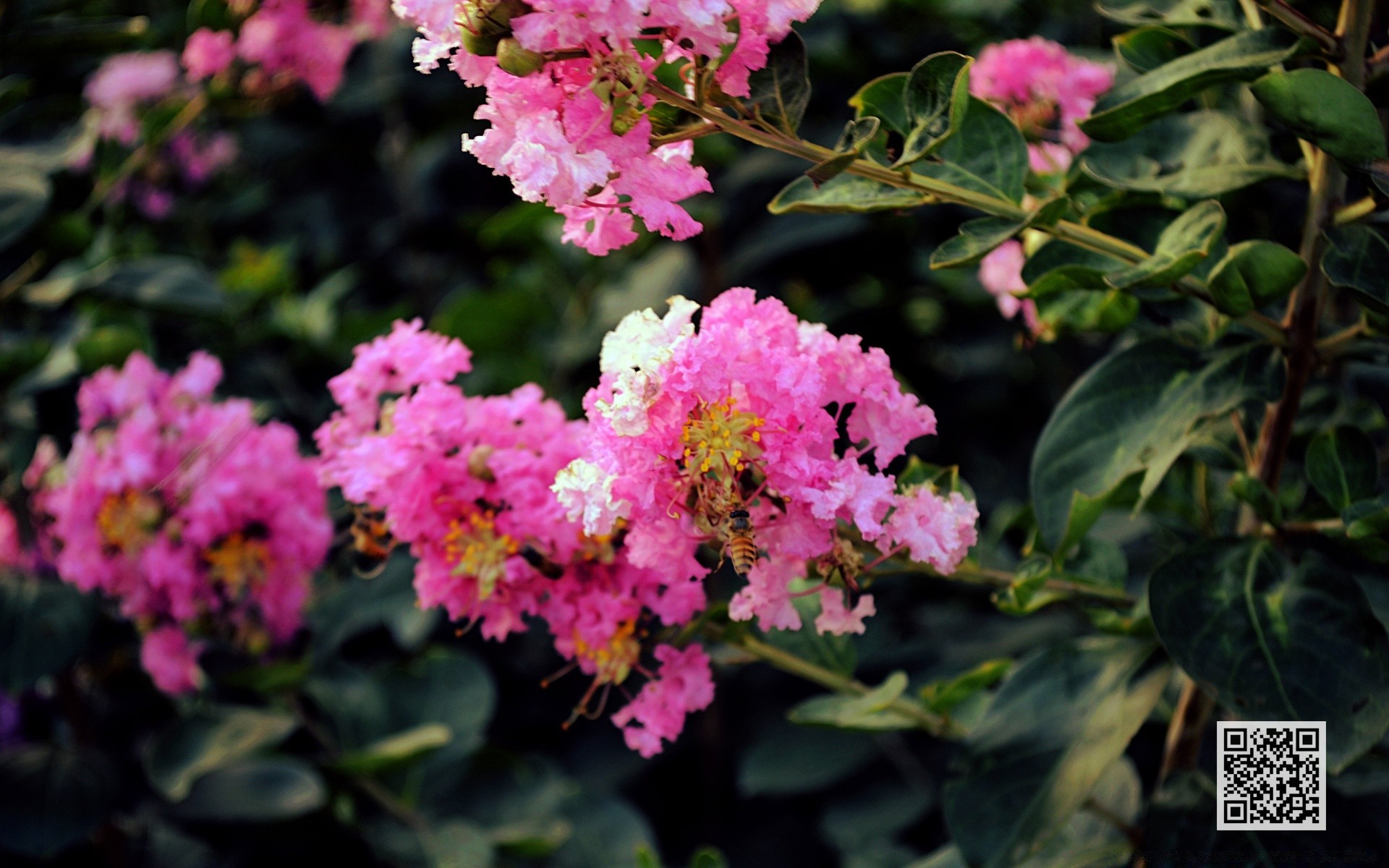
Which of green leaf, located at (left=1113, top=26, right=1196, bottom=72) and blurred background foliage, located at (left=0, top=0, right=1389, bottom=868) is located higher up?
green leaf, located at (left=1113, top=26, right=1196, bottom=72)

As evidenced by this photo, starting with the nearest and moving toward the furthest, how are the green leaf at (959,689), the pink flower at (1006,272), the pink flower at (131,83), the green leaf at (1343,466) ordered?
the green leaf at (1343,466), the green leaf at (959,689), the pink flower at (1006,272), the pink flower at (131,83)

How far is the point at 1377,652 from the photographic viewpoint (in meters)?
1.05

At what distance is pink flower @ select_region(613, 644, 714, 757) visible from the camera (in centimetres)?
108

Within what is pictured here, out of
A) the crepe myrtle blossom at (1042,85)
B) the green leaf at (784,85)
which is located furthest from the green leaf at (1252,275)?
the crepe myrtle blossom at (1042,85)

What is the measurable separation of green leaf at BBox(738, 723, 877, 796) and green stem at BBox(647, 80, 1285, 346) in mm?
1221

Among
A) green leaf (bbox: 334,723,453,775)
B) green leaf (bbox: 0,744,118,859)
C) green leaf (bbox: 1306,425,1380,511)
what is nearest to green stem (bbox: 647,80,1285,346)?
green leaf (bbox: 1306,425,1380,511)

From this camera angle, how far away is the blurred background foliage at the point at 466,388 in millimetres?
1710

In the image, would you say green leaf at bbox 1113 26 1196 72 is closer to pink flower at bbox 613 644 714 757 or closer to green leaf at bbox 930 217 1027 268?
green leaf at bbox 930 217 1027 268

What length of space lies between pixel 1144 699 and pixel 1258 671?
181mm

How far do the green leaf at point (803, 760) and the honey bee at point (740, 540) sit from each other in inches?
49.3

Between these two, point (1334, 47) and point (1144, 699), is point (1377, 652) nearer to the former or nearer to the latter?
point (1144, 699)

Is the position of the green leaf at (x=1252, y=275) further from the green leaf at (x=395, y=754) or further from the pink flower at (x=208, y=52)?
the pink flower at (x=208, y=52)

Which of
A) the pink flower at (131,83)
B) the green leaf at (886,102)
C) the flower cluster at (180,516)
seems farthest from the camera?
the pink flower at (131,83)

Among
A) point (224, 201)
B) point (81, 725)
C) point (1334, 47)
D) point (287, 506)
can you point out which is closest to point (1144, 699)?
point (1334, 47)
